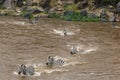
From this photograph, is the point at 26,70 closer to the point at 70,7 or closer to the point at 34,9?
the point at 34,9

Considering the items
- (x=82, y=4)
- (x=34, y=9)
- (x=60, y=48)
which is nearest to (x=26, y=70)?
(x=60, y=48)

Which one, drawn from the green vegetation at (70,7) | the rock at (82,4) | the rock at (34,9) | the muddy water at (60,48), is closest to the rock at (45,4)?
the rock at (34,9)

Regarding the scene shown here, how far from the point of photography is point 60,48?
36.1 metres

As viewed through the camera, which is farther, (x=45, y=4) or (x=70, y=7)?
(x=45, y=4)

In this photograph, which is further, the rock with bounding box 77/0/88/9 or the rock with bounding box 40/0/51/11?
the rock with bounding box 40/0/51/11

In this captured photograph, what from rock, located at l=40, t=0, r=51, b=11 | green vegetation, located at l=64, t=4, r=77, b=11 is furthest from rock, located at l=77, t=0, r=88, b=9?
rock, located at l=40, t=0, r=51, b=11

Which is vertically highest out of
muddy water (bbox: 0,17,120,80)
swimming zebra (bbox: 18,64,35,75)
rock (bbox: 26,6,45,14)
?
swimming zebra (bbox: 18,64,35,75)

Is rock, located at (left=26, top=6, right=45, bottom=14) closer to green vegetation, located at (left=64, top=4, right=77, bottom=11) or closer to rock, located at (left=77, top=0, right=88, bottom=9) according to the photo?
green vegetation, located at (left=64, top=4, right=77, bottom=11)

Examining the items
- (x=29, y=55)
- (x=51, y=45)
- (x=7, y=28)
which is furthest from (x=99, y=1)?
(x=29, y=55)

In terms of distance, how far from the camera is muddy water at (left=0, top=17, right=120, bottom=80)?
86.4ft

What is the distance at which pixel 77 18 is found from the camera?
189ft

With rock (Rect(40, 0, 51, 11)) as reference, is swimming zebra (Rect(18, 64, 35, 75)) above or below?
above

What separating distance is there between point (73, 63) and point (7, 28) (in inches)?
797

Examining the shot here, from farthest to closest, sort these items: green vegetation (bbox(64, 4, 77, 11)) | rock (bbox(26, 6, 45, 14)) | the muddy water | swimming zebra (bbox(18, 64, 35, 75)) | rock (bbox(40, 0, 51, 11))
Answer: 1. rock (bbox(40, 0, 51, 11))
2. green vegetation (bbox(64, 4, 77, 11))
3. rock (bbox(26, 6, 45, 14))
4. the muddy water
5. swimming zebra (bbox(18, 64, 35, 75))
